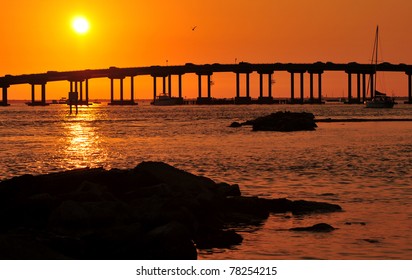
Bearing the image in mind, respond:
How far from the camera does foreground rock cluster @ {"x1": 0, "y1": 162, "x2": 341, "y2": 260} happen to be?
1406 centimetres

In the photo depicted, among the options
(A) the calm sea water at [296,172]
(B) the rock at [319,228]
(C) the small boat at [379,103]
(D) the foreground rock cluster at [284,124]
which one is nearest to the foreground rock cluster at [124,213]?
(A) the calm sea water at [296,172]

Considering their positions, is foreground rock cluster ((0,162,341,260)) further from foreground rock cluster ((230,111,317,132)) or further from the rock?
foreground rock cluster ((230,111,317,132))

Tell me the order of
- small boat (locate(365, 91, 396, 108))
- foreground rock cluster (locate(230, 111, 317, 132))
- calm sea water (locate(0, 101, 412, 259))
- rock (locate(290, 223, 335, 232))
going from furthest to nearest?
small boat (locate(365, 91, 396, 108))
foreground rock cluster (locate(230, 111, 317, 132))
rock (locate(290, 223, 335, 232))
calm sea water (locate(0, 101, 412, 259))

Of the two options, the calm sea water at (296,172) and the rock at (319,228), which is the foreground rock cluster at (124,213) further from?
the rock at (319,228)

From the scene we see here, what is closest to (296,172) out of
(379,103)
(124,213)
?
(124,213)

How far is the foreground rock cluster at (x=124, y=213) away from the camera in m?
14.1

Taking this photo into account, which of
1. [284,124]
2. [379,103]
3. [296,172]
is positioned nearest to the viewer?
[296,172]

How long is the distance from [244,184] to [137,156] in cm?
1688

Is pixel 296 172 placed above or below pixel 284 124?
above

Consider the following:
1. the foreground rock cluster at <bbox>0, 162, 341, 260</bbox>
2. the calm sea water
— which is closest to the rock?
the calm sea water

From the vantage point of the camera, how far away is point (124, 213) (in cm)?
1559

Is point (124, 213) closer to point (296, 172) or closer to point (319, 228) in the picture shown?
point (319, 228)
